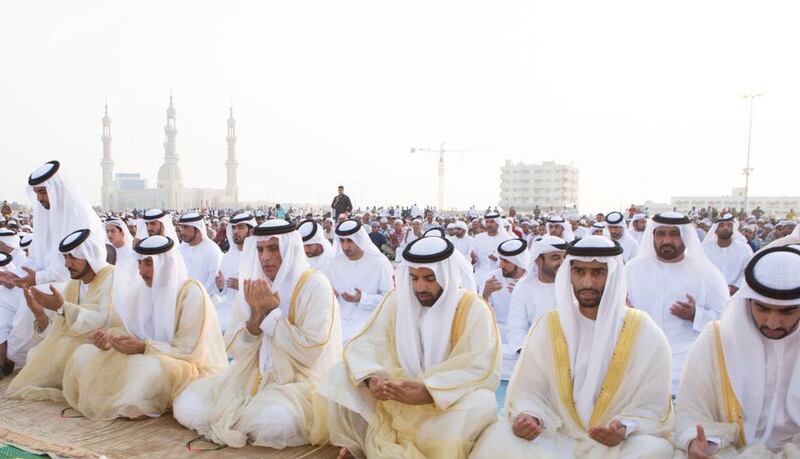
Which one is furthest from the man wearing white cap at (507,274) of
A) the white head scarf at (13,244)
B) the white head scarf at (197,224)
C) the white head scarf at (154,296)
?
the white head scarf at (13,244)

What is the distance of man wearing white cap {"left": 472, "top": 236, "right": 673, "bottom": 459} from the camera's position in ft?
8.79

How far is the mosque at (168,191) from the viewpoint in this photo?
75000mm

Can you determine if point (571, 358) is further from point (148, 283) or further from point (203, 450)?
point (148, 283)

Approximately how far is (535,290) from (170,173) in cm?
7530

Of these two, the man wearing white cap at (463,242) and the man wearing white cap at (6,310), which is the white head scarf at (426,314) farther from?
the man wearing white cap at (463,242)

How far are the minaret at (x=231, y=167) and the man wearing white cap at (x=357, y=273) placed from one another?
7559cm

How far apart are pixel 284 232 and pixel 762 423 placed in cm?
256

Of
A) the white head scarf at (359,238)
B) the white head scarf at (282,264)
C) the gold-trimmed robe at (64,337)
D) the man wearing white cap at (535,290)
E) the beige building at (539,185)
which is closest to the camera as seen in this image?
the white head scarf at (282,264)

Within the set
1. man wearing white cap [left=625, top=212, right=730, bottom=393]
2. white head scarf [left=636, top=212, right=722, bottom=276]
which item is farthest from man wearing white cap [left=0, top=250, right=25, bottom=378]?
white head scarf [left=636, top=212, right=722, bottom=276]

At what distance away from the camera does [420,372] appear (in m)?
3.19

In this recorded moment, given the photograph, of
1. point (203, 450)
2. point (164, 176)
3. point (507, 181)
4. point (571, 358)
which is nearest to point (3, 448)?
point (203, 450)

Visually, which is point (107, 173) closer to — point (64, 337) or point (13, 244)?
point (13, 244)

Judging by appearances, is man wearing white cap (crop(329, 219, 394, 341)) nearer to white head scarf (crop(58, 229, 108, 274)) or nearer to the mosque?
white head scarf (crop(58, 229, 108, 274))

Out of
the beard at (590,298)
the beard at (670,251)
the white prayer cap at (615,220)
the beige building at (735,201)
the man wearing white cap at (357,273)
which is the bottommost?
the man wearing white cap at (357,273)
